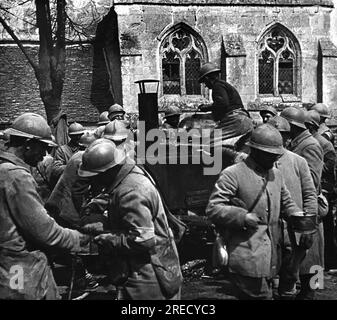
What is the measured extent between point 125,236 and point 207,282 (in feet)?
13.6

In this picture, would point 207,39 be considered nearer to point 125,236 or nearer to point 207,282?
point 207,282

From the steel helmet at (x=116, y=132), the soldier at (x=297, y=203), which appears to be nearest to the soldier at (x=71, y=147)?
the steel helmet at (x=116, y=132)

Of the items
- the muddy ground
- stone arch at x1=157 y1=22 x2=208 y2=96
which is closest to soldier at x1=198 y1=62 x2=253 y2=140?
the muddy ground

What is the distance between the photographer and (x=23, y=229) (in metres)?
Answer: 4.39

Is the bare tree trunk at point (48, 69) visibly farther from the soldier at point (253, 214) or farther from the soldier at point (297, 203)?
the soldier at point (253, 214)

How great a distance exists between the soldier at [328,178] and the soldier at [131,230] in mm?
3826

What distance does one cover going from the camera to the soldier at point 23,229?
14.3ft

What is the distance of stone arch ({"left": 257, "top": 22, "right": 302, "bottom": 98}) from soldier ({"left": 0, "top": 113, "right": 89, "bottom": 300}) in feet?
56.4

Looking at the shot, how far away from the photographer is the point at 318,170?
686 cm

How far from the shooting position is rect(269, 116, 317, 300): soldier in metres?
5.75

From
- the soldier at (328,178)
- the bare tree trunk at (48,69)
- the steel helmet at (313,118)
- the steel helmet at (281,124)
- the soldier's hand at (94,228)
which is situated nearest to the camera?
the soldier's hand at (94,228)

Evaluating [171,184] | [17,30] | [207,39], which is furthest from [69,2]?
[171,184]

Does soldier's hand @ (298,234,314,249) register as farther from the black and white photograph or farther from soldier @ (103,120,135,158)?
soldier @ (103,120,135,158)

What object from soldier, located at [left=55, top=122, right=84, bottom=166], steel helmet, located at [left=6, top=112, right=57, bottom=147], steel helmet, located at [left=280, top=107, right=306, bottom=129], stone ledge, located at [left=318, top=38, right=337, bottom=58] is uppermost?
stone ledge, located at [left=318, top=38, right=337, bottom=58]
